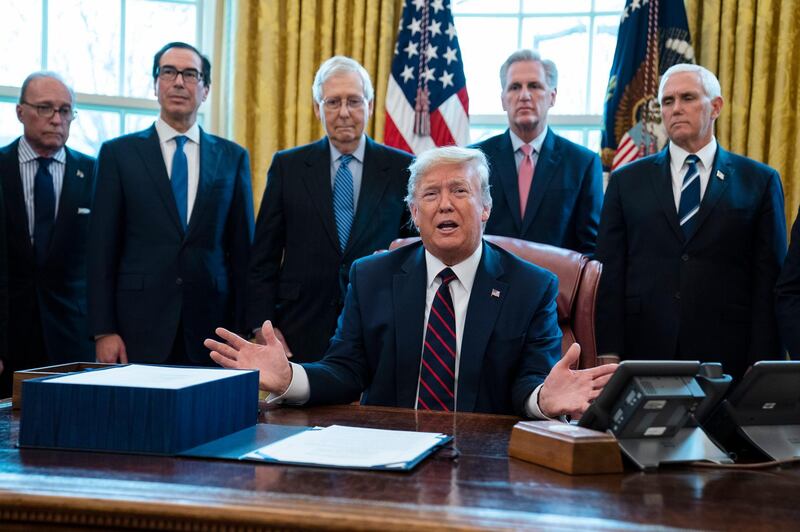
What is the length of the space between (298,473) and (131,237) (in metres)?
2.62

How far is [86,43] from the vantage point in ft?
18.8

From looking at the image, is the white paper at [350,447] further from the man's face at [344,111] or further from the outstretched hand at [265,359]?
the man's face at [344,111]

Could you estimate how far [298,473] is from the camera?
158 cm

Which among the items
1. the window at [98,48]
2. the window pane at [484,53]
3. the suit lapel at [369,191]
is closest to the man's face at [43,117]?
the window at [98,48]

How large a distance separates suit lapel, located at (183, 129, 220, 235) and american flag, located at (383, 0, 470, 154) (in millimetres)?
1384

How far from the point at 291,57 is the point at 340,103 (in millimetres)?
1557

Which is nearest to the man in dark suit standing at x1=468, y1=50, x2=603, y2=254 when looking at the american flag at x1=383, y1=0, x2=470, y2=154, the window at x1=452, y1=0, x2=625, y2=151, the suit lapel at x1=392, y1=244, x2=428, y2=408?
the american flag at x1=383, y1=0, x2=470, y2=154

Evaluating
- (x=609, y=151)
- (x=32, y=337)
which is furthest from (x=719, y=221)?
(x=32, y=337)

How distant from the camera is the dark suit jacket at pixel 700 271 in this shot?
3.62 m

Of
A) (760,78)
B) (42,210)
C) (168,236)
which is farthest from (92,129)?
(760,78)

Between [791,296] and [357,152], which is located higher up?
[357,152]

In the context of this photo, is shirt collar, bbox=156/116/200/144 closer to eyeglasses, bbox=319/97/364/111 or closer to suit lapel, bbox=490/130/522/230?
eyeglasses, bbox=319/97/364/111

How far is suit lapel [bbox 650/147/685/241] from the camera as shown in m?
3.67

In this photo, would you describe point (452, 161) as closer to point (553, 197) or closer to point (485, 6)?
point (553, 197)
